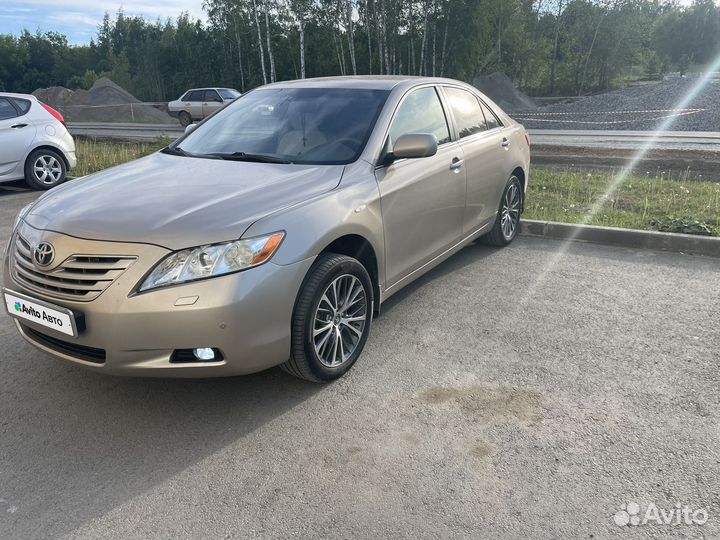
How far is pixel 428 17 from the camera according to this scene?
132 ft

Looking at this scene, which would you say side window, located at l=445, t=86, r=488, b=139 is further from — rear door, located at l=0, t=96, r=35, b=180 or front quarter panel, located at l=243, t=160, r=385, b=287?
rear door, located at l=0, t=96, r=35, b=180

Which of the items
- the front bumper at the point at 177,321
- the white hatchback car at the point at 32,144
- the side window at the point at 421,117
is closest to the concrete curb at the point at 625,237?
the side window at the point at 421,117

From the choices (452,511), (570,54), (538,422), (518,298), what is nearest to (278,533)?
(452,511)

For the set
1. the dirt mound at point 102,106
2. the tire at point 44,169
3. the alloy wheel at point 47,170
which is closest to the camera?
the tire at point 44,169

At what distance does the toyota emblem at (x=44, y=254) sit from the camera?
9.73 ft

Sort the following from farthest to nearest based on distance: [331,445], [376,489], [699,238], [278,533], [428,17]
→ 1. [428,17]
2. [699,238]
3. [331,445]
4. [376,489]
5. [278,533]

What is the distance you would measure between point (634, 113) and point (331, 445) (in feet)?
91.5

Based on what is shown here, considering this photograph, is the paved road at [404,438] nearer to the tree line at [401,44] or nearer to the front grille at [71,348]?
the front grille at [71,348]

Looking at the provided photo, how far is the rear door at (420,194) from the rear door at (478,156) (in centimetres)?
20

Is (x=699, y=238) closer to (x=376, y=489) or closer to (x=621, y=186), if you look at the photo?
(x=621, y=186)

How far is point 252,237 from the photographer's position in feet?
9.57

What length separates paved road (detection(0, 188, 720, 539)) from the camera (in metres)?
→ 2.44

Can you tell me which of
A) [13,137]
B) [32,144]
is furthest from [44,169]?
[13,137]

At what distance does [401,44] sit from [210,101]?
64.0 ft
